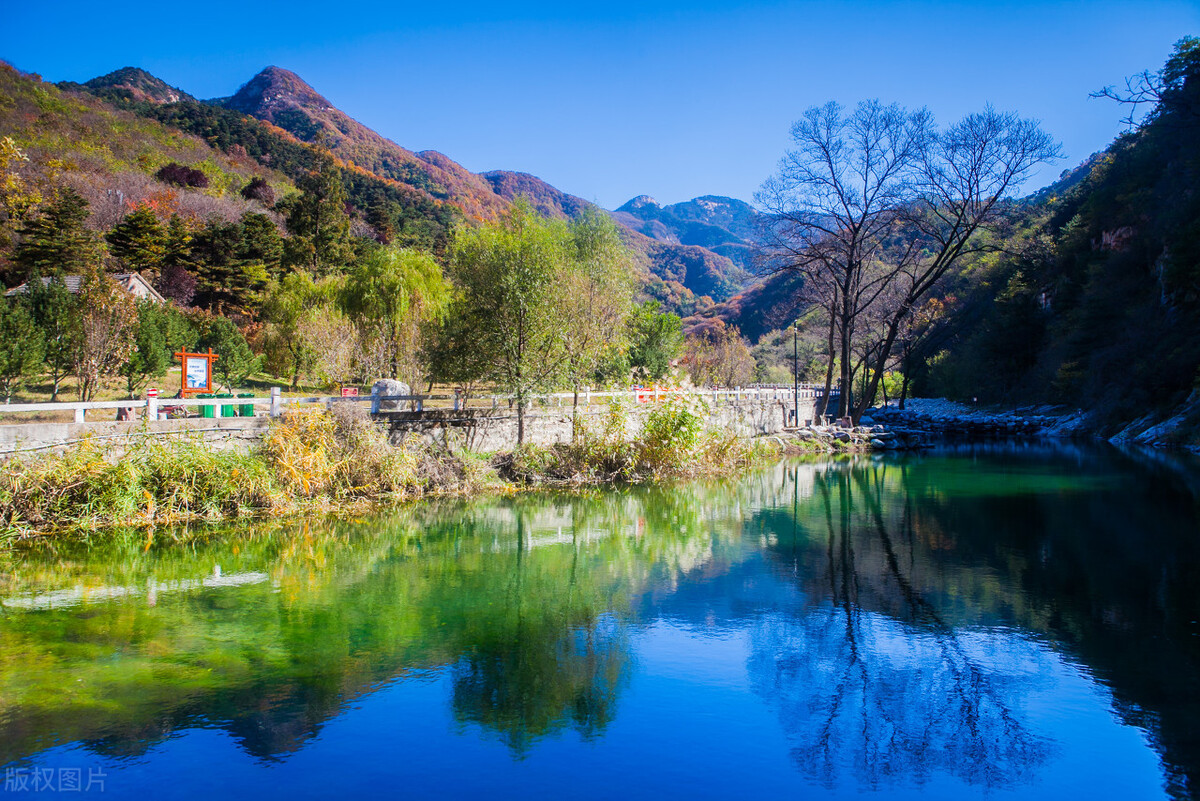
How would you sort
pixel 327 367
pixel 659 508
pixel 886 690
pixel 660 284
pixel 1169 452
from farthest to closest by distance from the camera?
pixel 660 284 → pixel 327 367 → pixel 1169 452 → pixel 659 508 → pixel 886 690

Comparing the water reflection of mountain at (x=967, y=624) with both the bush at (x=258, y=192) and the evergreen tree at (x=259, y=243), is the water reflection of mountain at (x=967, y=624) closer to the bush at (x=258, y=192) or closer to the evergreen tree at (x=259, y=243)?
the evergreen tree at (x=259, y=243)

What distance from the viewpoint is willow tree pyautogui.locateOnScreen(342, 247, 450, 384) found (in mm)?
28625

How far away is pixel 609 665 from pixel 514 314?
12970mm

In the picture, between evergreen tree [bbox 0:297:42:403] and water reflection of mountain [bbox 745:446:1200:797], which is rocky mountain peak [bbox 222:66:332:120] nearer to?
evergreen tree [bbox 0:297:42:403]

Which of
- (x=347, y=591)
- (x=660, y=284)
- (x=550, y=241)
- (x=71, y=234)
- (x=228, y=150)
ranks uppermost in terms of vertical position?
(x=228, y=150)

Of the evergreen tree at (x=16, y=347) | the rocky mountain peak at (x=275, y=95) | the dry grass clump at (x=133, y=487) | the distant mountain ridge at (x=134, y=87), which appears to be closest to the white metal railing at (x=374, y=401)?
the dry grass clump at (x=133, y=487)

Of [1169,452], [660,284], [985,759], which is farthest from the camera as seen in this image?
[660,284]

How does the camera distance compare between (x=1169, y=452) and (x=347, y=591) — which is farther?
(x=1169, y=452)

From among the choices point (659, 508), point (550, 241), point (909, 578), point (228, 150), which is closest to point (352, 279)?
point (550, 241)

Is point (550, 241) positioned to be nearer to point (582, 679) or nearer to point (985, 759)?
point (582, 679)

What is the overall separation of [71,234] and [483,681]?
41.6 meters

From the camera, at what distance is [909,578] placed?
951 centimetres

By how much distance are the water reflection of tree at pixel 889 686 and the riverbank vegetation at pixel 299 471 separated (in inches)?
381

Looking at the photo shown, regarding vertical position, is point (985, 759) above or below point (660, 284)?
below
